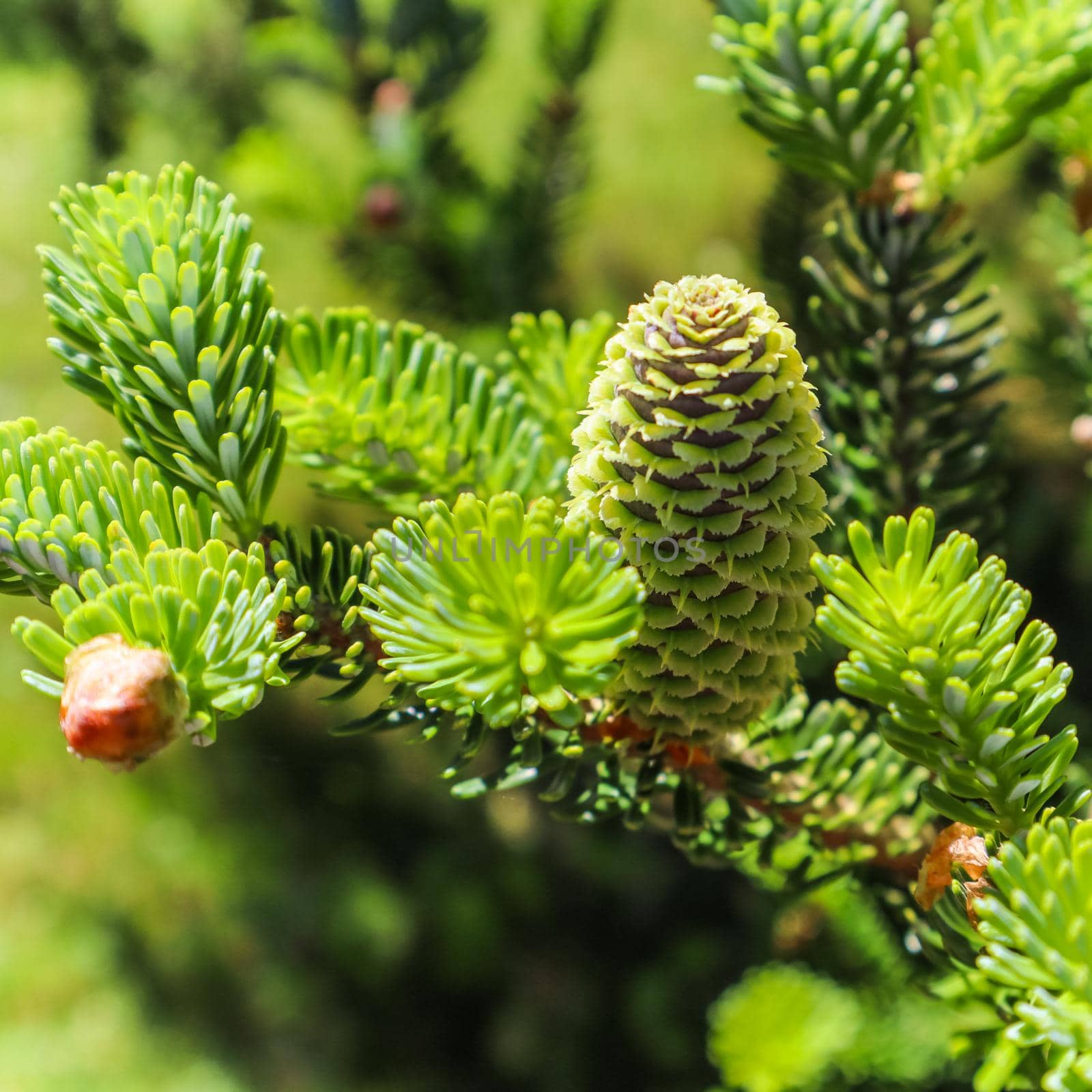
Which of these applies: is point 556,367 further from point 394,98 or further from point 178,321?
point 394,98

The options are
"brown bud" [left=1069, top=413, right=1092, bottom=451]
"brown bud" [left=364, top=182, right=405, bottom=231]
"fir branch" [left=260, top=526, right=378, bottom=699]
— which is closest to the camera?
"fir branch" [left=260, top=526, right=378, bottom=699]

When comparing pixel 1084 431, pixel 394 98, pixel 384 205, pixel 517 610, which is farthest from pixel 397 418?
pixel 394 98

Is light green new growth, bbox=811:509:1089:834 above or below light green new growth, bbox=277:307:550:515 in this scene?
above

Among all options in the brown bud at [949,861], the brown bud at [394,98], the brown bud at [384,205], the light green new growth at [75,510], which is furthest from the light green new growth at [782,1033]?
the brown bud at [394,98]

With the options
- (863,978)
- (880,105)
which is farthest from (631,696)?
(863,978)

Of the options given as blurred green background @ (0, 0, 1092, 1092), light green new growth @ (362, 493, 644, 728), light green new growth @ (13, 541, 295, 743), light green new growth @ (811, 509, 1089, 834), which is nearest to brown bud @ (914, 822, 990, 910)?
light green new growth @ (811, 509, 1089, 834)

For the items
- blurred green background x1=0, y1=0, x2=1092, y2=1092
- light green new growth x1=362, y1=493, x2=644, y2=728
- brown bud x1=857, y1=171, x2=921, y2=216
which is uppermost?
brown bud x1=857, y1=171, x2=921, y2=216

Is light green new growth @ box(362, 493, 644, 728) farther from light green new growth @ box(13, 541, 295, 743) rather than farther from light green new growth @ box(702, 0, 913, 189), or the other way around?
light green new growth @ box(702, 0, 913, 189)

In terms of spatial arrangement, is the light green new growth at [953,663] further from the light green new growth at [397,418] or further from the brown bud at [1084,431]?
the brown bud at [1084,431]

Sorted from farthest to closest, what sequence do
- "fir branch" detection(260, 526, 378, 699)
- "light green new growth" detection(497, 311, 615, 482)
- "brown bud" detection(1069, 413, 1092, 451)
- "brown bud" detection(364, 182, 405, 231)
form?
"brown bud" detection(364, 182, 405, 231) → "brown bud" detection(1069, 413, 1092, 451) → "light green new growth" detection(497, 311, 615, 482) → "fir branch" detection(260, 526, 378, 699)
